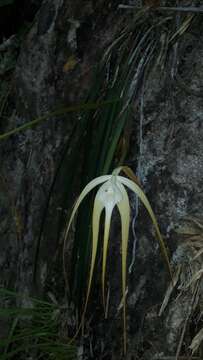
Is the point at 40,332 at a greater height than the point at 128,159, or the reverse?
the point at 128,159

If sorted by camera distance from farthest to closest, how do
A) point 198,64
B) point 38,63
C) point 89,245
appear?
point 38,63 → point 198,64 → point 89,245

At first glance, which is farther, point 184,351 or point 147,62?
point 147,62

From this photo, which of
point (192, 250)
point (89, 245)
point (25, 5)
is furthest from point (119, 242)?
point (25, 5)

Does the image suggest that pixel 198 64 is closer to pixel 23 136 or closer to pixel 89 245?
pixel 89 245

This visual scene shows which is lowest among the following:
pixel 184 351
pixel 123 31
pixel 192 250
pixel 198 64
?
pixel 184 351

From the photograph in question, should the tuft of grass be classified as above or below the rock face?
below

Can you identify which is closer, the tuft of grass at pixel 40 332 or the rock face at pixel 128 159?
the rock face at pixel 128 159

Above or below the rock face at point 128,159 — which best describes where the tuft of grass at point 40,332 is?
below

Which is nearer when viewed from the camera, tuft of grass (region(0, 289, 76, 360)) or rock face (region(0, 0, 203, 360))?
rock face (region(0, 0, 203, 360))
